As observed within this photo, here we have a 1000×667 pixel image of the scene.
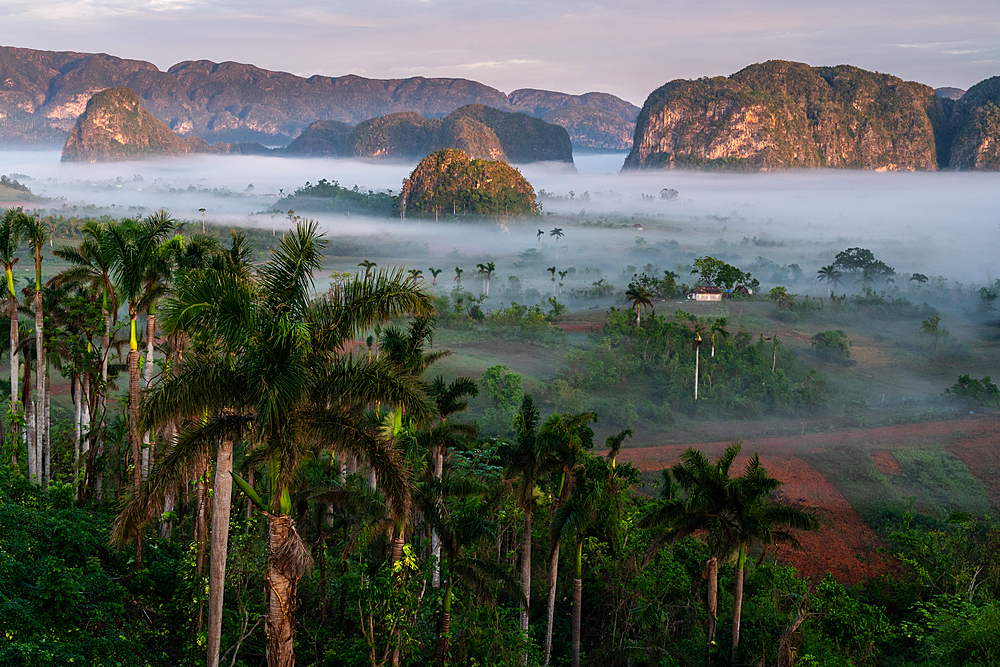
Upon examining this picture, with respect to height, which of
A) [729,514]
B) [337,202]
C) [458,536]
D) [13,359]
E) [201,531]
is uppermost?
[337,202]

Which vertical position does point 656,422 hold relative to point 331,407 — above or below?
below

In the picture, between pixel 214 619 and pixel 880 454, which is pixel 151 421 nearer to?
pixel 214 619

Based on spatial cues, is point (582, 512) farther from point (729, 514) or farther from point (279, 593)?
point (279, 593)

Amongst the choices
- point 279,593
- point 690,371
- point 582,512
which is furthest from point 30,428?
point 690,371

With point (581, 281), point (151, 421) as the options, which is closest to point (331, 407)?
point (151, 421)

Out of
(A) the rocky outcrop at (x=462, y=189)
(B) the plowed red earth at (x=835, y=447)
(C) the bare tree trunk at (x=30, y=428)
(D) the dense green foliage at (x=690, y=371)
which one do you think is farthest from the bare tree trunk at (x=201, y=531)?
(A) the rocky outcrop at (x=462, y=189)

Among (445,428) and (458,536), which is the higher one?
(445,428)
